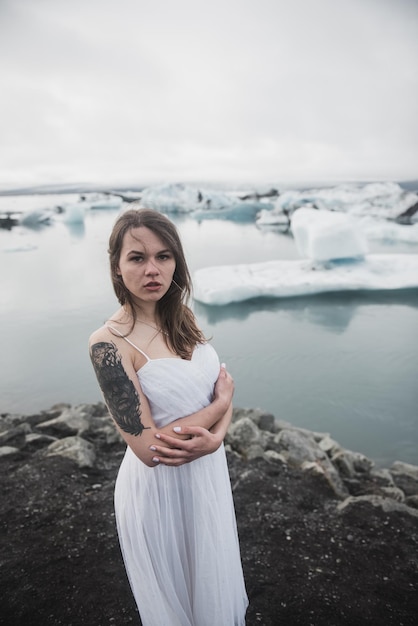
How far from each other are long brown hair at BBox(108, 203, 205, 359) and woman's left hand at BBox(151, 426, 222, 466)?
9.7 inches

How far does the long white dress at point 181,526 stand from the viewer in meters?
1.24

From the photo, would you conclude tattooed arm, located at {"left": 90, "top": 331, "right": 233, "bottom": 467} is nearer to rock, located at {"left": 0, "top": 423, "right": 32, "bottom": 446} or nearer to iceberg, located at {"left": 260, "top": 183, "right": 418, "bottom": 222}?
rock, located at {"left": 0, "top": 423, "right": 32, "bottom": 446}

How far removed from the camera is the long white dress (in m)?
1.24

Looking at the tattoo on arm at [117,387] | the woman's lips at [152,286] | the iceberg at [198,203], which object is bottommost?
the tattoo on arm at [117,387]

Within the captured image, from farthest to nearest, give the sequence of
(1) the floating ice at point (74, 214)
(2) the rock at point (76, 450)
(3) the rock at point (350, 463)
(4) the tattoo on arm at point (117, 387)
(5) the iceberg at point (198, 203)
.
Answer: (5) the iceberg at point (198, 203), (1) the floating ice at point (74, 214), (3) the rock at point (350, 463), (2) the rock at point (76, 450), (4) the tattoo on arm at point (117, 387)

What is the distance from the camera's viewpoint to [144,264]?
1173mm

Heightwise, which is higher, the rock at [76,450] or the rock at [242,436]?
the rock at [76,450]

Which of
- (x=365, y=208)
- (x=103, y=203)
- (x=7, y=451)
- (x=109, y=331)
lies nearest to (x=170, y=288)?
(x=109, y=331)

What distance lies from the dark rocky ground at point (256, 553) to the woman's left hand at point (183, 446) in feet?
3.79

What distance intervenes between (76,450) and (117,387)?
91.6 inches

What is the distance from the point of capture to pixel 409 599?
183 cm

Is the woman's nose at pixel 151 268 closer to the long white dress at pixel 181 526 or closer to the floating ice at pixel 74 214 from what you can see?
the long white dress at pixel 181 526

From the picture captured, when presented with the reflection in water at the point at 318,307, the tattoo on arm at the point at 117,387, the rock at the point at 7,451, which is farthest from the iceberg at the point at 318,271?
the tattoo on arm at the point at 117,387

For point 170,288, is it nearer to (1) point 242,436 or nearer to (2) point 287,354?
(1) point 242,436
